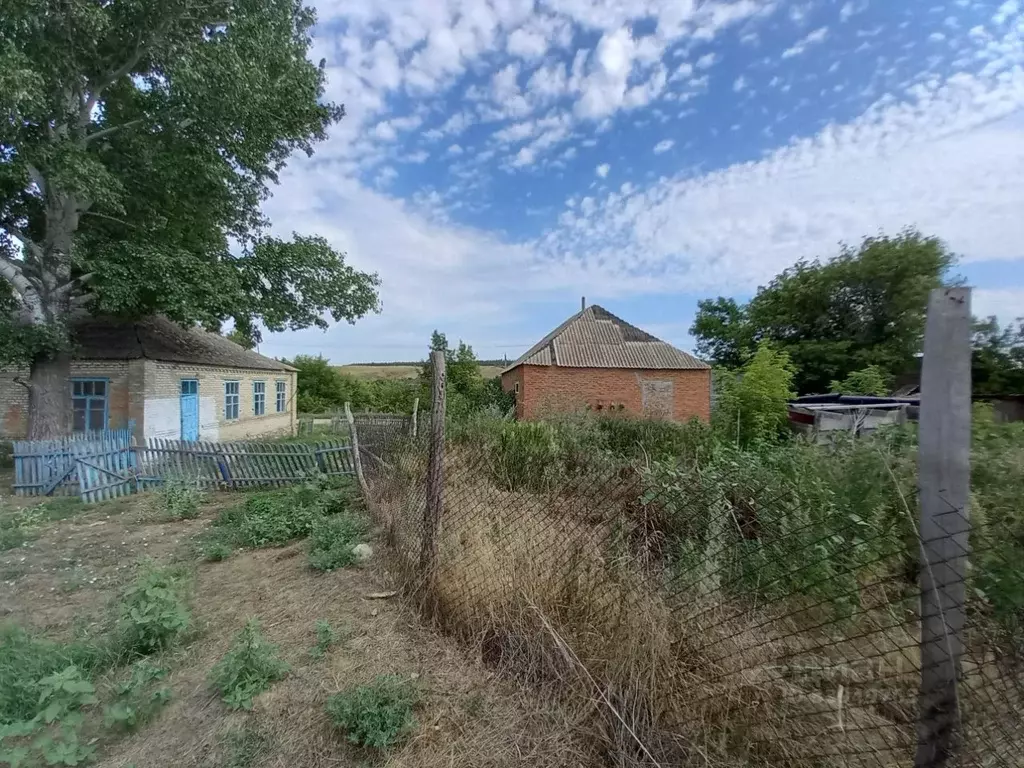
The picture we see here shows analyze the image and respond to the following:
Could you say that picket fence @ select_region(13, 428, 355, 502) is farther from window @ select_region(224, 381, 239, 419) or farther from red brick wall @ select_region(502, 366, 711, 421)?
red brick wall @ select_region(502, 366, 711, 421)

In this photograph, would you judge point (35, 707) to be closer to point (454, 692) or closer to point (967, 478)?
point (454, 692)

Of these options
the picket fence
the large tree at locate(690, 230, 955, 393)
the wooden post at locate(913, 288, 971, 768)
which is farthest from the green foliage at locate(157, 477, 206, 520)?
the large tree at locate(690, 230, 955, 393)

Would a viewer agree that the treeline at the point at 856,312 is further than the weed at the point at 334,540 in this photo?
Yes

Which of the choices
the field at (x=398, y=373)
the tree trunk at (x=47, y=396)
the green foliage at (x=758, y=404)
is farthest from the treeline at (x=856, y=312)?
the tree trunk at (x=47, y=396)

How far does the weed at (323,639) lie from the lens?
2.95 m

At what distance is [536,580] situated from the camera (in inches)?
105

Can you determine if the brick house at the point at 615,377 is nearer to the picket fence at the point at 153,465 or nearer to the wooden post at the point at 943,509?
the picket fence at the point at 153,465

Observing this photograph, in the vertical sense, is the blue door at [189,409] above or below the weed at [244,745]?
above

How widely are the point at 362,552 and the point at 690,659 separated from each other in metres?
3.39

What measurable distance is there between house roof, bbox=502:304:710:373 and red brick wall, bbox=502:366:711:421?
27 centimetres

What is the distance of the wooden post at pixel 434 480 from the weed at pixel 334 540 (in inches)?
58.4

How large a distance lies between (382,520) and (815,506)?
3997 millimetres

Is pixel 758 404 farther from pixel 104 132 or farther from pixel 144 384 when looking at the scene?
pixel 104 132

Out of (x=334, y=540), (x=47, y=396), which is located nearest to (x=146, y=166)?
(x=47, y=396)
